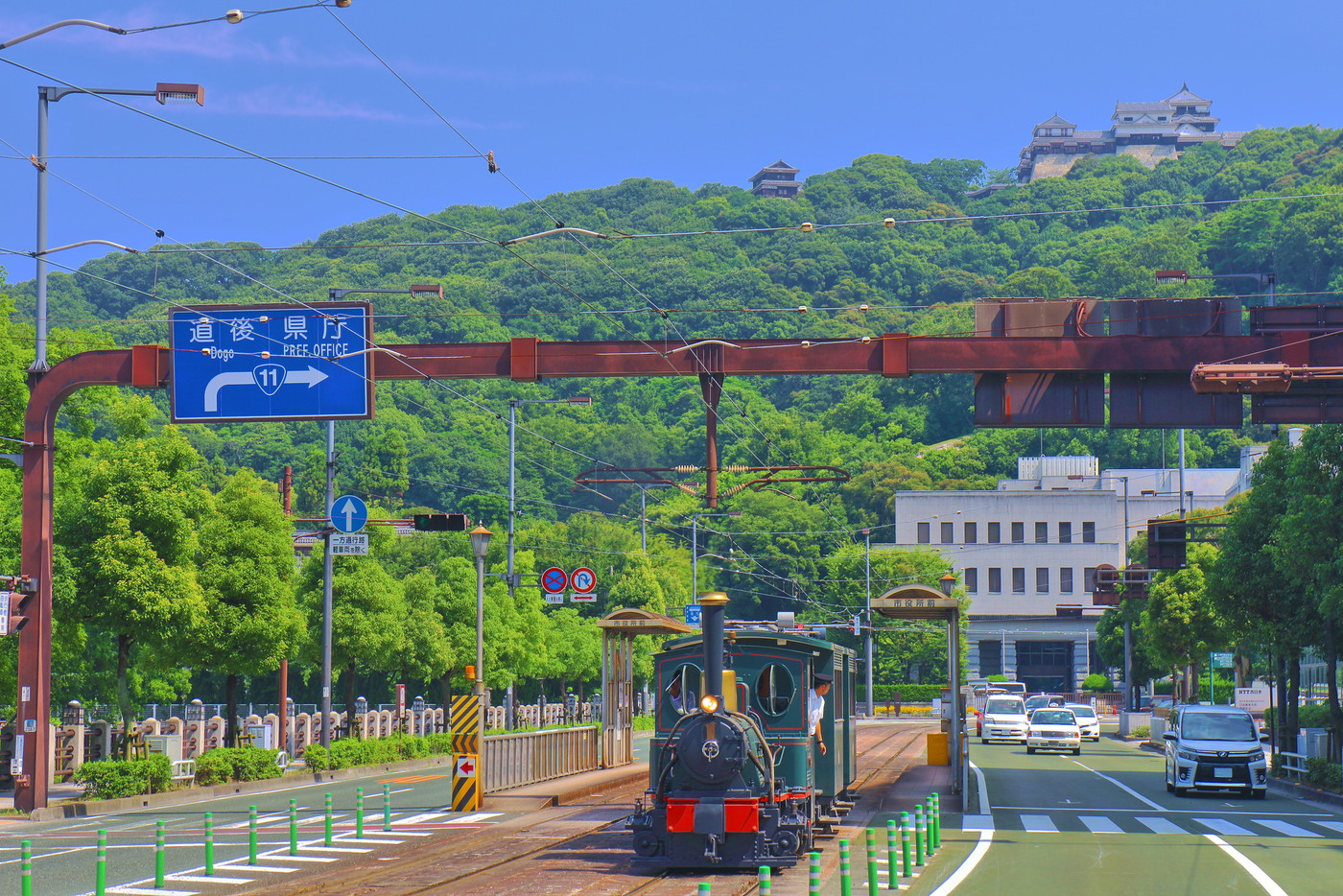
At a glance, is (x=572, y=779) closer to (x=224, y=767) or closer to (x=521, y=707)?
(x=224, y=767)

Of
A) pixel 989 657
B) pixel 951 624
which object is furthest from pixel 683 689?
pixel 989 657

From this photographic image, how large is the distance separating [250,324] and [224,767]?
11391 millimetres

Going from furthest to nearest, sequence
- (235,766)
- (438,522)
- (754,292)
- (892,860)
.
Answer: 1. (754,292)
2. (235,766)
3. (438,522)
4. (892,860)

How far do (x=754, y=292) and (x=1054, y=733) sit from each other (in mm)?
52943

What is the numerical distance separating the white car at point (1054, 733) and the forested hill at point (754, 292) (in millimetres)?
A: 23703

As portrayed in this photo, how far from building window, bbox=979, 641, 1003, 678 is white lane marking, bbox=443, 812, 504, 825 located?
75.9 metres

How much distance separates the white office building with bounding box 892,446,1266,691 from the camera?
309 ft

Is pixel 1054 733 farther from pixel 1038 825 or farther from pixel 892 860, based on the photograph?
pixel 892 860

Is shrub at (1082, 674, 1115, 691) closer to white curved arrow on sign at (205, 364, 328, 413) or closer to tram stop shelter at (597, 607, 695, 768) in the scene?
tram stop shelter at (597, 607, 695, 768)

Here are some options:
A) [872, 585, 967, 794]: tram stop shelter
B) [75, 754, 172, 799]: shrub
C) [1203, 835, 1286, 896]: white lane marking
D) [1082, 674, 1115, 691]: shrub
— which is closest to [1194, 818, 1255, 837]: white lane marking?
[1203, 835, 1286, 896]: white lane marking

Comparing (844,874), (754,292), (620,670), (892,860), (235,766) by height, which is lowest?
(235,766)

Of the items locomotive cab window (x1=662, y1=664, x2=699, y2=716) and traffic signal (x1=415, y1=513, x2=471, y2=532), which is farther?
traffic signal (x1=415, y1=513, x2=471, y2=532)

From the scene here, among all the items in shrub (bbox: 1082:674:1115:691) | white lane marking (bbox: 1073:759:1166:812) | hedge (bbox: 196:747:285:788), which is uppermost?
hedge (bbox: 196:747:285:788)

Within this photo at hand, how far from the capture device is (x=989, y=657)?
9481cm
